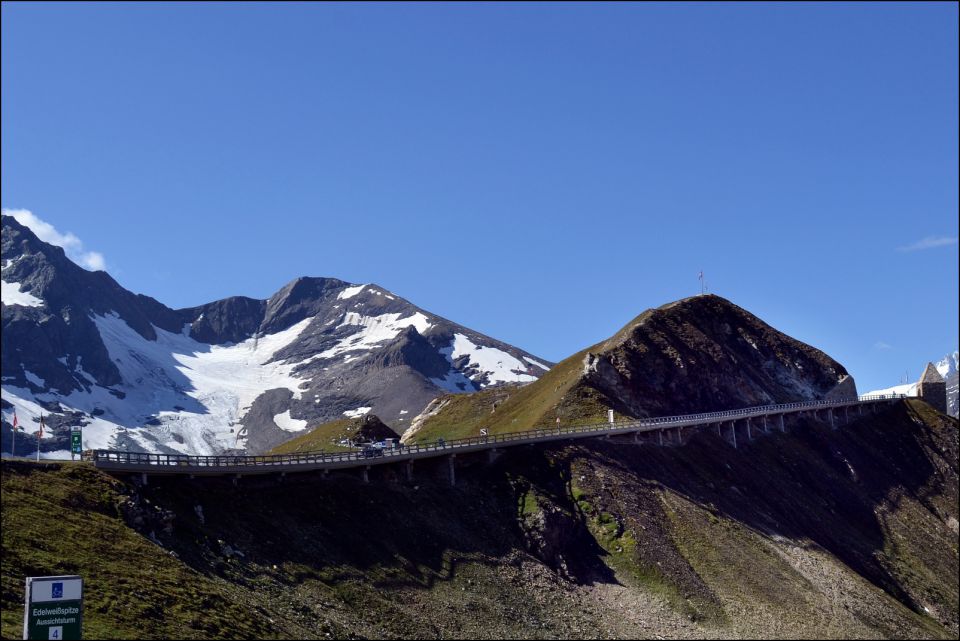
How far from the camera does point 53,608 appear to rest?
43500 millimetres

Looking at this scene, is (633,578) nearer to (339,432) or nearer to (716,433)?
(716,433)

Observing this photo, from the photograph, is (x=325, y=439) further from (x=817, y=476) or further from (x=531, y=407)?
(x=817, y=476)

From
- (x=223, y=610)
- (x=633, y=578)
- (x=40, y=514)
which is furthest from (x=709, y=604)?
(x=40, y=514)

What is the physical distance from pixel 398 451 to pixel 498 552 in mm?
14109

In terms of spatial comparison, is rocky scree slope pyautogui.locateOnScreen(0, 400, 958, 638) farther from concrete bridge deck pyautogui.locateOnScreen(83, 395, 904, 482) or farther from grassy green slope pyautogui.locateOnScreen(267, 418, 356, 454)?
grassy green slope pyautogui.locateOnScreen(267, 418, 356, 454)

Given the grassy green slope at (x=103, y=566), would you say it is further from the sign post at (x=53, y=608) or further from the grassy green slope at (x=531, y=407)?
the grassy green slope at (x=531, y=407)

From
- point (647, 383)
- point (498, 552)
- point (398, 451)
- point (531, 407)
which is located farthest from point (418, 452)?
point (647, 383)

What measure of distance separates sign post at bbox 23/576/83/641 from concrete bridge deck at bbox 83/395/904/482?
27.7 meters

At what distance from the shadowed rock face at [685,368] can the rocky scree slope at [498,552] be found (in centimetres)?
1800

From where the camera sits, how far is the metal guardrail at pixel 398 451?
76.6 metres

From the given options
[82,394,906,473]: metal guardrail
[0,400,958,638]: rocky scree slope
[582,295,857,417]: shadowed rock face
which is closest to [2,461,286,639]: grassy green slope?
[0,400,958,638]: rocky scree slope

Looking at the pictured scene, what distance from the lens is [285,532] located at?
7956cm

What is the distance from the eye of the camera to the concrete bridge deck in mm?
77000

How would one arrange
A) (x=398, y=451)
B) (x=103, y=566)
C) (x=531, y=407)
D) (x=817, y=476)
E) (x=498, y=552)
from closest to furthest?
(x=103, y=566) → (x=498, y=552) → (x=398, y=451) → (x=817, y=476) → (x=531, y=407)
